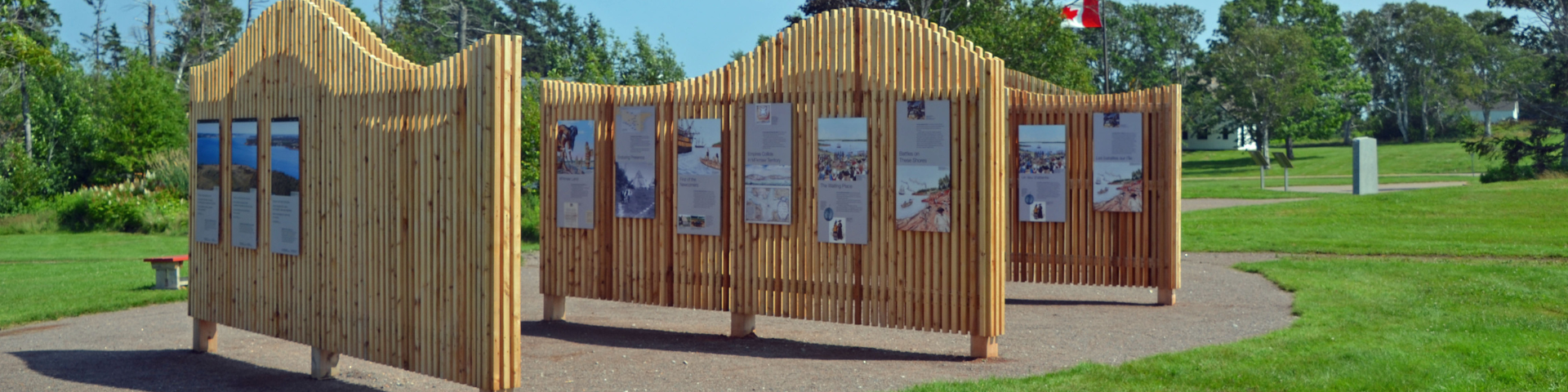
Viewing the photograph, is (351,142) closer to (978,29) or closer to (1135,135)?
(1135,135)

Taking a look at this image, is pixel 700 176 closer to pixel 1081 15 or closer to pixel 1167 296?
pixel 1167 296

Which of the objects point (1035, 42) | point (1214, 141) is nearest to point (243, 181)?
point (1035, 42)

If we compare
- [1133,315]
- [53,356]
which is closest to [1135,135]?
[1133,315]

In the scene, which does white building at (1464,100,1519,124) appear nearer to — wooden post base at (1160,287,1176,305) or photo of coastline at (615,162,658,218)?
wooden post base at (1160,287,1176,305)

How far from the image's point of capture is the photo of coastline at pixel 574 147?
11000 millimetres

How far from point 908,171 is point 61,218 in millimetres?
25359

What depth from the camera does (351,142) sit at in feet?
24.5

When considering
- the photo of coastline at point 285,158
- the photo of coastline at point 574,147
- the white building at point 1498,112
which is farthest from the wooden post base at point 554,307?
the white building at point 1498,112

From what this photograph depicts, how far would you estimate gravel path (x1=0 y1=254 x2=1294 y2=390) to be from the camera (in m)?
7.99

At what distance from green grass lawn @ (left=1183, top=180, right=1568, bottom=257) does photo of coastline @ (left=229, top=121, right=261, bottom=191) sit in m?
13.7

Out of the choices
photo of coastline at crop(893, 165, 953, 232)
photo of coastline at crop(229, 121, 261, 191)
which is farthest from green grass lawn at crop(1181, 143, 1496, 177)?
photo of coastline at crop(229, 121, 261, 191)

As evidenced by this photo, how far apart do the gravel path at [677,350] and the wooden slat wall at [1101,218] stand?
1.24 feet

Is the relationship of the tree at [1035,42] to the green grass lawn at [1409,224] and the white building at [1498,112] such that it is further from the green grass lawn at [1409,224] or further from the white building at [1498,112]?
the white building at [1498,112]

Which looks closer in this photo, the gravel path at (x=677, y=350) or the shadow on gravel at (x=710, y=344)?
the gravel path at (x=677, y=350)
